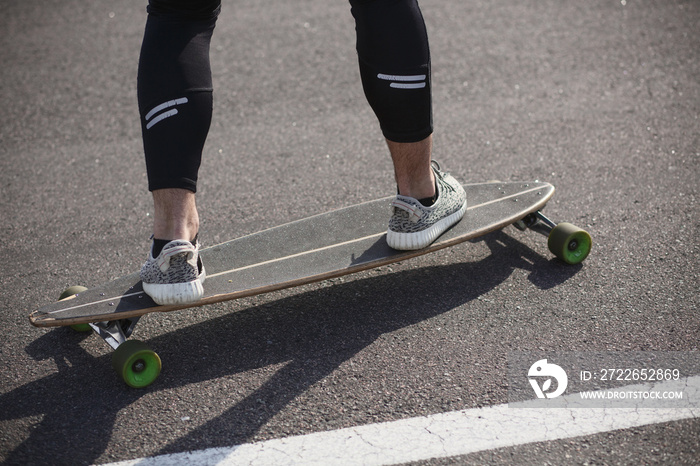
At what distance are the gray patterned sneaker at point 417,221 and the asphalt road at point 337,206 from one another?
0.24 m

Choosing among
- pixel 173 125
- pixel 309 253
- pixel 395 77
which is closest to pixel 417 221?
pixel 309 253

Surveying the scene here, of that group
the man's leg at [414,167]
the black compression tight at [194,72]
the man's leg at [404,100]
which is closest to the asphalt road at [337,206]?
the man's leg at [404,100]

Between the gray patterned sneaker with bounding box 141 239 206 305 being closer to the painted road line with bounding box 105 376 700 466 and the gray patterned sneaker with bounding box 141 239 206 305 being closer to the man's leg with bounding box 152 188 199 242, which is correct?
the man's leg with bounding box 152 188 199 242

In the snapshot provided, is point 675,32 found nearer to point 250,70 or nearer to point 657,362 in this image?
point 250,70

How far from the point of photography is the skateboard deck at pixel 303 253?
2.45 metres

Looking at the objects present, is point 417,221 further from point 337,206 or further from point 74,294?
point 74,294

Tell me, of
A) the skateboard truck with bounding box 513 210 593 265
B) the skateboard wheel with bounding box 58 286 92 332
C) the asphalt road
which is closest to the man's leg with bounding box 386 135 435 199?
the asphalt road

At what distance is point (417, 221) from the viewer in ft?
8.83

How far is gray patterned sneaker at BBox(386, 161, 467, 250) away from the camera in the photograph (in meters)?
2.67

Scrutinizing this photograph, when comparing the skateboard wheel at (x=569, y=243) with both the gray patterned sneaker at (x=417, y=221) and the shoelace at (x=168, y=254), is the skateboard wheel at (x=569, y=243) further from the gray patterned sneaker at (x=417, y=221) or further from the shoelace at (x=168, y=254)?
the shoelace at (x=168, y=254)

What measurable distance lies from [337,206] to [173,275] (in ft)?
4.14

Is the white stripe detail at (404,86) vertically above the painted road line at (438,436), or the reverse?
the white stripe detail at (404,86)

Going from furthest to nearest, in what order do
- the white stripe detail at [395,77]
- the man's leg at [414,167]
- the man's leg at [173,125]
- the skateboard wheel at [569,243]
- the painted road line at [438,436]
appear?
the skateboard wheel at [569,243] < the man's leg at [414,167] < the white stripe detail at [395,77] < the man's leg at [173,125] < the painted road line at [438,436]

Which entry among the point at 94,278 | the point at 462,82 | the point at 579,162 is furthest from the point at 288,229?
the point at 462,82
